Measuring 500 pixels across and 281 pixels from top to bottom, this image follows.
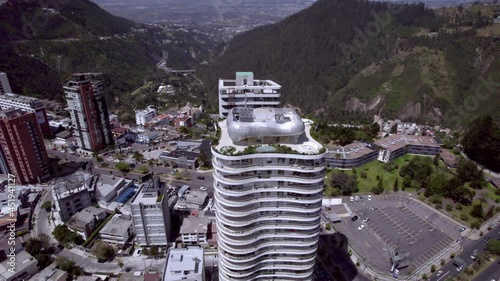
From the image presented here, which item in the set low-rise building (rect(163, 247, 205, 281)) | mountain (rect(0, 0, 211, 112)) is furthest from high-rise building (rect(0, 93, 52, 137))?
low-rise building (rect(163, 247, 205, 281))

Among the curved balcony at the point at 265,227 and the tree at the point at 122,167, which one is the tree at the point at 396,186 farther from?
the tree at the point at 122,167

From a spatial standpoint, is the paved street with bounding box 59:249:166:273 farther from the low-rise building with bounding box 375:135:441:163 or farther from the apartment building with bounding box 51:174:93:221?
the low-rise building with bounding box 375:135:441:163

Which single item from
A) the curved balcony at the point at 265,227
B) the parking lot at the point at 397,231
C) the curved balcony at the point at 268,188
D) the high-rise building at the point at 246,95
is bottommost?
the parking lot at the point at 397,231

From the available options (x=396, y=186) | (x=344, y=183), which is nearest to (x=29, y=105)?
(x=344, y=183)

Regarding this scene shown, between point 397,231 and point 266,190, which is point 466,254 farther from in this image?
point 266,190

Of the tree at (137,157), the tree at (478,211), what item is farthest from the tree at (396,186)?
the tree at (137,157)

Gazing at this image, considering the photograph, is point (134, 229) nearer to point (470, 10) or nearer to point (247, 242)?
point (247, 242)

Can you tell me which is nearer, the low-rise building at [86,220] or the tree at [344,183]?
the low-rise building at [86,220]
